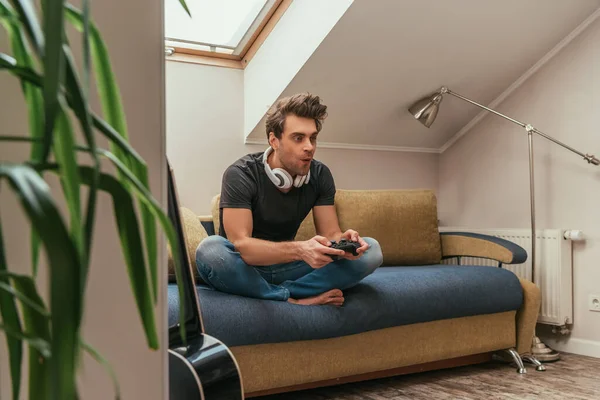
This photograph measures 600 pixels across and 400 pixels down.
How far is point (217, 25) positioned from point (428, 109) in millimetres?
1140

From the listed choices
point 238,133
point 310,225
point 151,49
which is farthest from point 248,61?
point 151,49

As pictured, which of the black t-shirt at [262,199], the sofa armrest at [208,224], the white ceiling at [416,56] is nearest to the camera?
the black t-shirt at [262,199]

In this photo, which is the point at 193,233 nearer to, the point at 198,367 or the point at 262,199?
the point at 262,199

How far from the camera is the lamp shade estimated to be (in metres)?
3.30

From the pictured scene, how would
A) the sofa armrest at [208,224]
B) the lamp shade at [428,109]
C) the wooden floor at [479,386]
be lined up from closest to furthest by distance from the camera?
the wooden floor at [479,386] < the sofa armrest at [208,224] < the lamp shade at [428,109]

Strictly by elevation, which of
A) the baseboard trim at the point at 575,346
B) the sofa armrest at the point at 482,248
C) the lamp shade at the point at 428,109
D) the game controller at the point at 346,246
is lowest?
the baseboard trim at the point at 575,346

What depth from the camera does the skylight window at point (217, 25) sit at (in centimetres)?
309

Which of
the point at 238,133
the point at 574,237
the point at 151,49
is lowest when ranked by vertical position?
the point at 574,237

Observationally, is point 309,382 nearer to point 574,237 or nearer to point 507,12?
point 574,237

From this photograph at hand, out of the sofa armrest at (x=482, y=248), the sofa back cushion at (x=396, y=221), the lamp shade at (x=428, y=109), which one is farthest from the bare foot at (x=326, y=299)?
the lamp shade at (x=428, y=109)

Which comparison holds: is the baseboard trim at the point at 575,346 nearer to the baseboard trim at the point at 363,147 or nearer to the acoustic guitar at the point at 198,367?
the baseboard trim at the point at 363,147

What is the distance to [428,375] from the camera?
8.93 ft

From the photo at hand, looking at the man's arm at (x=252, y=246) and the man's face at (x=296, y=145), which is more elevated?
the man's face at (x=296, y=145)

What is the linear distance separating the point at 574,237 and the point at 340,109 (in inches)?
51.0
